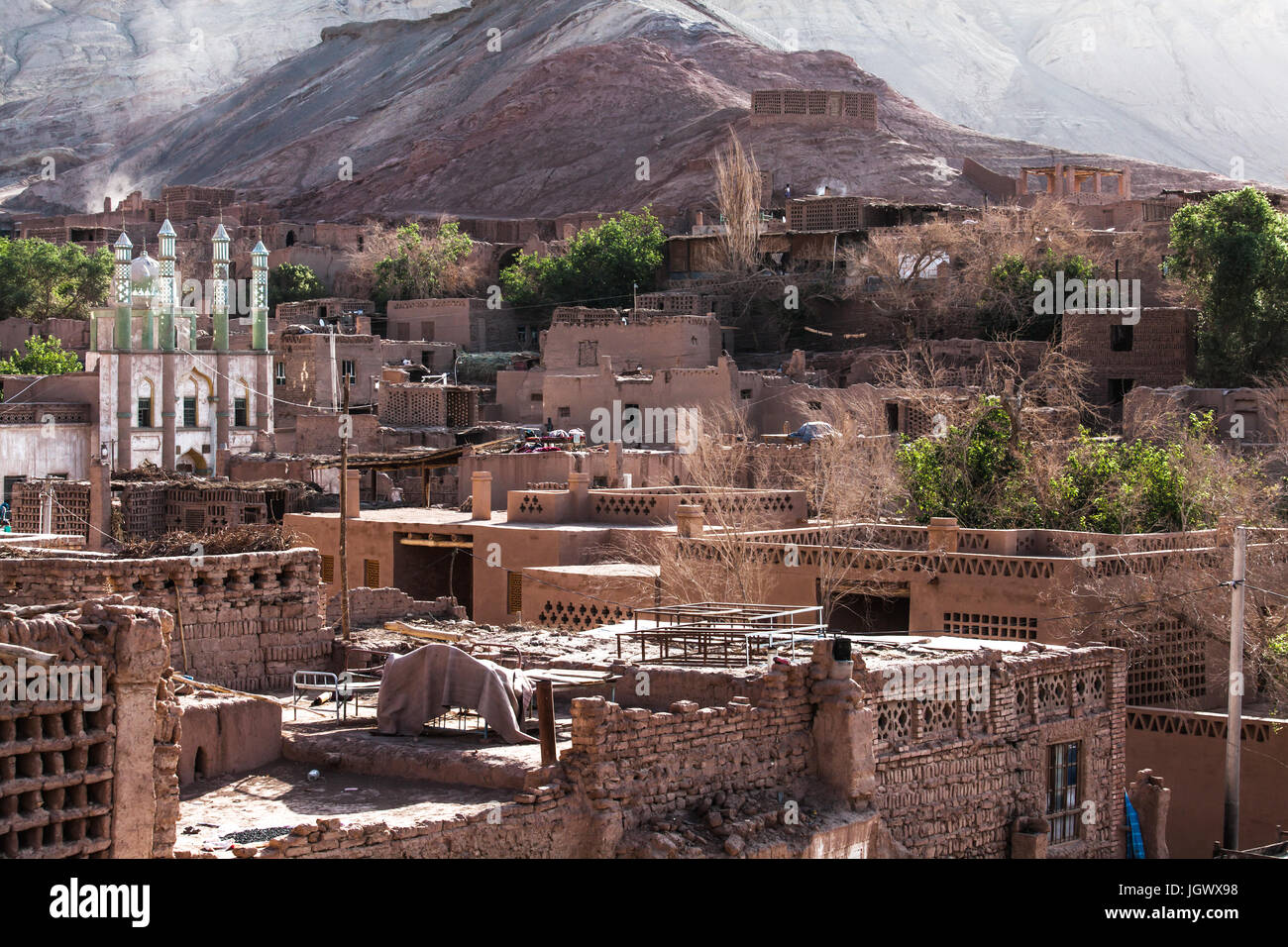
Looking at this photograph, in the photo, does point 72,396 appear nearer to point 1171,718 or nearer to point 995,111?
point 1171,718

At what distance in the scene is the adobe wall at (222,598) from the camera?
536 inches

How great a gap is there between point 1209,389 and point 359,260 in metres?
29.5

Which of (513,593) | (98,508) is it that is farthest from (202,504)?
(513,593)

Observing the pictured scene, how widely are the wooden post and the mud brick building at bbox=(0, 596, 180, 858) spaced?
2.32 metres

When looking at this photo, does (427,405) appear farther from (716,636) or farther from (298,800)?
(298,800)

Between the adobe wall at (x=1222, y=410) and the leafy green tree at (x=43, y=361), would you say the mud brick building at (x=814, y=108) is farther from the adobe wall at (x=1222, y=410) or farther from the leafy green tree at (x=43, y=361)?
the adobe wall at (x=1222, y=410)

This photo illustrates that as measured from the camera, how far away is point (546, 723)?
10898mm

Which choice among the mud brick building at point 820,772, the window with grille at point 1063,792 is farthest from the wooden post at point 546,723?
the window with grille at point 1063,792

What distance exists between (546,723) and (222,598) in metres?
4.28

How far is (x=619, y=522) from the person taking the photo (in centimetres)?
2409

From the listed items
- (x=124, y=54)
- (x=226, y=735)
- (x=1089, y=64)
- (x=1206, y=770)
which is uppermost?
(x=124, y=54)

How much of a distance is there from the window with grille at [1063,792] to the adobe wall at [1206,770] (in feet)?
7.64

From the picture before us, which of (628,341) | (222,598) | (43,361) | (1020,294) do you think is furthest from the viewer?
(43,361)
